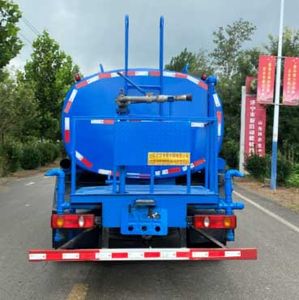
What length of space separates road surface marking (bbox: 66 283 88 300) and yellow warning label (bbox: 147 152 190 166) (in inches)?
62.0

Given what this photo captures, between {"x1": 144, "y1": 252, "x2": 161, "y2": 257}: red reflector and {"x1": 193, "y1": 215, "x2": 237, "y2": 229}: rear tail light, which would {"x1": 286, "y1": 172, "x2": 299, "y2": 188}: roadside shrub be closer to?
{"x1": 193, "y1": 215, "x2": 237, "y2": 229}: rear tail light

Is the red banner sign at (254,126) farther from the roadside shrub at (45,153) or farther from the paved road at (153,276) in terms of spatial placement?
the paved road at (153,276)

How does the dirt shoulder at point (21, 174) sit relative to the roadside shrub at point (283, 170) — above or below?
below

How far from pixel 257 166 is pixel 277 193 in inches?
203

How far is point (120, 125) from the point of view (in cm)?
561

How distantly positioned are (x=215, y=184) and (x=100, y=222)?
1.35 meters

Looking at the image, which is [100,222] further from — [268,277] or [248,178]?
[248,178]

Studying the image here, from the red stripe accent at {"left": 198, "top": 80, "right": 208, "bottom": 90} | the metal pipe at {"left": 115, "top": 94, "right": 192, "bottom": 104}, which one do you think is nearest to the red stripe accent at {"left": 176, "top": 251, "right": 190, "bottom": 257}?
the metal pipe at {"left": 115, "top": 94, "right": 192, "bottom": 104}

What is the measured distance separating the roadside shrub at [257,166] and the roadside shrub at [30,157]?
1406 cm

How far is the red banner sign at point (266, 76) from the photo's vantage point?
1966 cm

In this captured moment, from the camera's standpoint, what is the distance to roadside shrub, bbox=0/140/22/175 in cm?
2727

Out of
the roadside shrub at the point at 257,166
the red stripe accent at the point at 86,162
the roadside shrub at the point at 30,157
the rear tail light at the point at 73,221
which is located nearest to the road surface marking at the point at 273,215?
the red stripe accent at the point at 86,162

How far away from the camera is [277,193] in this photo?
18.1 metres

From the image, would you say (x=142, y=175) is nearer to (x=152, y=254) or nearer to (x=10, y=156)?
A: (x=152, y=254)
